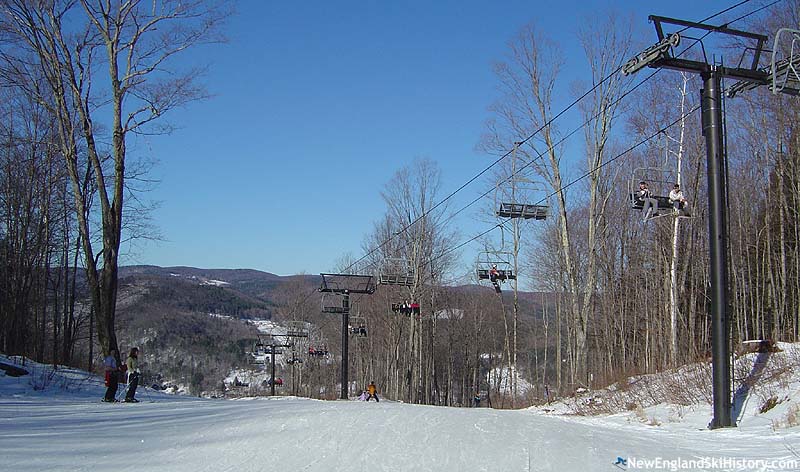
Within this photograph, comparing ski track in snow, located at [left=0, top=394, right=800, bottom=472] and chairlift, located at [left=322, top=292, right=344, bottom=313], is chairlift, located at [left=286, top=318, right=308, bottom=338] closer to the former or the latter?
chairlift, located at [left=322, top=292, right=344, bottom=313]

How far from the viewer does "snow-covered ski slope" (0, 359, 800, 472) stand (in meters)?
7.40

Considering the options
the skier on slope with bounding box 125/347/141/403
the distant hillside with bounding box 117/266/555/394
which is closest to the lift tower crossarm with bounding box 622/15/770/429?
the skier on slope with bounding box 125/347/141/403

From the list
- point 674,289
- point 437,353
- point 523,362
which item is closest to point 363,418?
point 674,289

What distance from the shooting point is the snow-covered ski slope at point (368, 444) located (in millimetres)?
7398

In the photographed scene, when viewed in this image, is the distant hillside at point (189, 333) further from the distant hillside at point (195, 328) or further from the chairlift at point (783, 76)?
the chairlift at point (783, 76)

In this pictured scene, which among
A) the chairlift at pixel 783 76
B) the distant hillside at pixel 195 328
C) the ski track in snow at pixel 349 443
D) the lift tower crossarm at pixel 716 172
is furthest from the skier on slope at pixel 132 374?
the distant hillside at pixel 195 328

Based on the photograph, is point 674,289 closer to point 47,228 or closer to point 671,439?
point 671,439

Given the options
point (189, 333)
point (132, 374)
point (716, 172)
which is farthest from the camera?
point (189, 333)

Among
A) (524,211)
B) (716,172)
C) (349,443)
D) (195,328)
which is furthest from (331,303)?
(195,328)

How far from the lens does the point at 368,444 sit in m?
8.23

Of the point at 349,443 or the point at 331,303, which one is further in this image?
the point at 331,303

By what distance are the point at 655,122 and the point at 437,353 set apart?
143 ft

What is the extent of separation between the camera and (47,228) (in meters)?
34.9

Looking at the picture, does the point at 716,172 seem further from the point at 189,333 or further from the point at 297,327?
the point at 189,333
